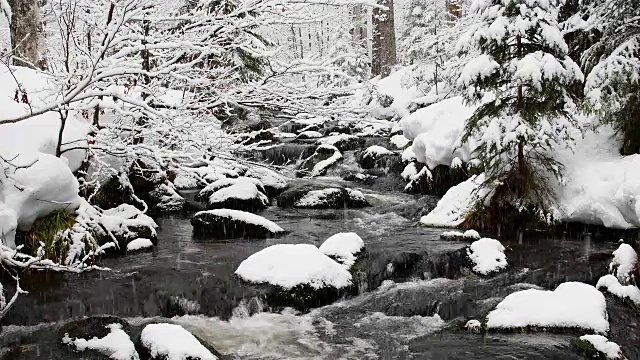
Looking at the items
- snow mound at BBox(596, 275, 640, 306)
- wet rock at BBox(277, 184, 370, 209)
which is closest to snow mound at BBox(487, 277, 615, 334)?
snow mound at BBox(596, 275, 640, 306)

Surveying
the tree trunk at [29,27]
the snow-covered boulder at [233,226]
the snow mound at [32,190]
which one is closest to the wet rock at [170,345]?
the snow mound at [32,190]

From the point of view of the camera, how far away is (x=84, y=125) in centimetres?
865

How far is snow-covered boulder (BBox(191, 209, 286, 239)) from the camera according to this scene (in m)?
9.90

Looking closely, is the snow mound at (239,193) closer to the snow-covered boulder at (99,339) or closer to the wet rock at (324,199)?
the wet rock at (324,199)

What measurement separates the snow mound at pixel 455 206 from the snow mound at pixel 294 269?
10.2 feet

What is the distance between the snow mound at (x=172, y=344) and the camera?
5.41 metres

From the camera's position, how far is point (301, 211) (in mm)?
12062

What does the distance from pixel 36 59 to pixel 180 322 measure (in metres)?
4.72

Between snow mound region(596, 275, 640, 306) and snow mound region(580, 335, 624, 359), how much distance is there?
3.74ft

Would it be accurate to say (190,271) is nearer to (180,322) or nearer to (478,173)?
(180,322)

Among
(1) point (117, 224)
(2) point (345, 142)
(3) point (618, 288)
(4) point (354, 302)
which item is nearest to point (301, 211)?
(1) point (117, 224)

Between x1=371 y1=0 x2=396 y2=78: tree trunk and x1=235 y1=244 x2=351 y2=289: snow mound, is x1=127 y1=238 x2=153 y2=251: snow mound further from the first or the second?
x1=371 y1=0 x2=396 y2=78: tree trunk

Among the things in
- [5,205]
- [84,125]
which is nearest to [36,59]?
[84,125]

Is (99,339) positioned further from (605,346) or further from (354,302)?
(605,346)
